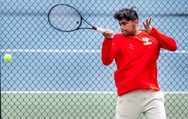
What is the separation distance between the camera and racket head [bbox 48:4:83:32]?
5344mm

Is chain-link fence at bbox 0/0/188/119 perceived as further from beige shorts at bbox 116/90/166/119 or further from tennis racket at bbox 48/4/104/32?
beige shorts at bbox 116/90/166/119

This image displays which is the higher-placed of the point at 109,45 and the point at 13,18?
the point at 109,45

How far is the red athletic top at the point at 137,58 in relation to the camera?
4.76 meters

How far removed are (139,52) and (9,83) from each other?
4055 mm

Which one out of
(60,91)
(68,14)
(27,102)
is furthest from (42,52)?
(68,14)

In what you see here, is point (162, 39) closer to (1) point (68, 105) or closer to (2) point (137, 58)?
(2) point (137, 58)

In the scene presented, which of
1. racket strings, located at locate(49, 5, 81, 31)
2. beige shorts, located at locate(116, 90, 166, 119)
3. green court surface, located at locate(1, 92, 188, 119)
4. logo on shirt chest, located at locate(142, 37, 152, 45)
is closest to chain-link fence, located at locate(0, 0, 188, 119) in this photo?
green court surface, located at locate(1, 92, 188, 119)

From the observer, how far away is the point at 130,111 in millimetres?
4820

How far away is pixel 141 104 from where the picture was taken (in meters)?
4.81

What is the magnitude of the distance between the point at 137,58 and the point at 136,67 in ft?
0.26

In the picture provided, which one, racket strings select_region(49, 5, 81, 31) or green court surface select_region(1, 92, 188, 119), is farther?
green court surface select_region(1, 92, 188, 119)

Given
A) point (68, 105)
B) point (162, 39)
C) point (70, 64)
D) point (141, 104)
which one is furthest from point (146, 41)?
point (70, 64)

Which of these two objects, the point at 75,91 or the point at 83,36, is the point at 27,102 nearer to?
the point at 75,91

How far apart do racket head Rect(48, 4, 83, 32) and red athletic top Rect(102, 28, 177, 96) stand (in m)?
0.63
